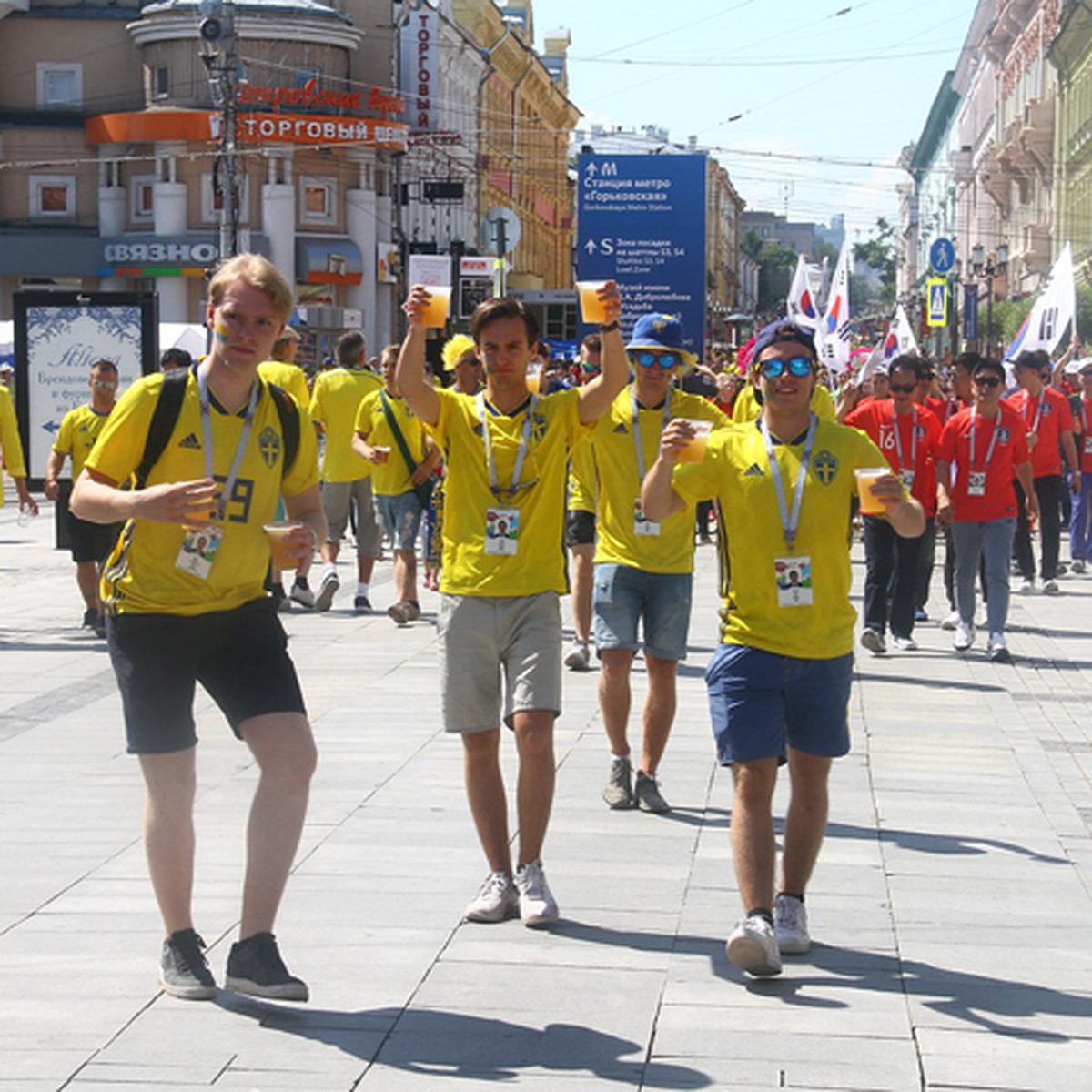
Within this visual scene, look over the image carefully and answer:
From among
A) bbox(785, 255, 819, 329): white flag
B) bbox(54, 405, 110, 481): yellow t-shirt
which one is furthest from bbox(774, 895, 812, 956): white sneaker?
bbox(785, 255, 819, 329): white flag

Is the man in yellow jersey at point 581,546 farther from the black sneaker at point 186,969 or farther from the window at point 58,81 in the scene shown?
the window at point 58,81

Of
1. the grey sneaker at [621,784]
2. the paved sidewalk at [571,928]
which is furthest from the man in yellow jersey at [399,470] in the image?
the grey sneaker at [621,784]

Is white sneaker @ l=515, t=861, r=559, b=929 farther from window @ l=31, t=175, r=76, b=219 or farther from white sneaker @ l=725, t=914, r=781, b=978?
window @ l=31, t=175, r=76, b=219

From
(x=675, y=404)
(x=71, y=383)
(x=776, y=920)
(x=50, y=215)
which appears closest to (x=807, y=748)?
(x=776, y=920)

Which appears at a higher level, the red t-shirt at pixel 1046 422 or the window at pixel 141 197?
the window at pixel 141 197

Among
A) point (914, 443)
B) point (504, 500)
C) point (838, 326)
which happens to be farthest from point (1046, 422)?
point (504, 500)

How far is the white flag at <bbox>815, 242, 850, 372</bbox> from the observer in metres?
27.3

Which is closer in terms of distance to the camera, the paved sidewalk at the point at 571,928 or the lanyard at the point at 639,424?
the paved sidewalk at the point at 571,928

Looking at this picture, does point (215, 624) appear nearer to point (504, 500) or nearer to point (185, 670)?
point (185, 670)

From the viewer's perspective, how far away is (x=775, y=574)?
5918 millimetres

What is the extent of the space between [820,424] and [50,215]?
5229 cm

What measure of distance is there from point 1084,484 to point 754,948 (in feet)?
47.4

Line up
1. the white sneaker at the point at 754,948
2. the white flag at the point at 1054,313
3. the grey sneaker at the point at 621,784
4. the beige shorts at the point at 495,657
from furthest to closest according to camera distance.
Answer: the white flag at the point at 1054,313
the grey sneaker at the point at 621,784
the beige shorts at the point at 495,657
the white sneaker at the point at 754,948

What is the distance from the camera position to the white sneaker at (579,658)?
40.5 feet
